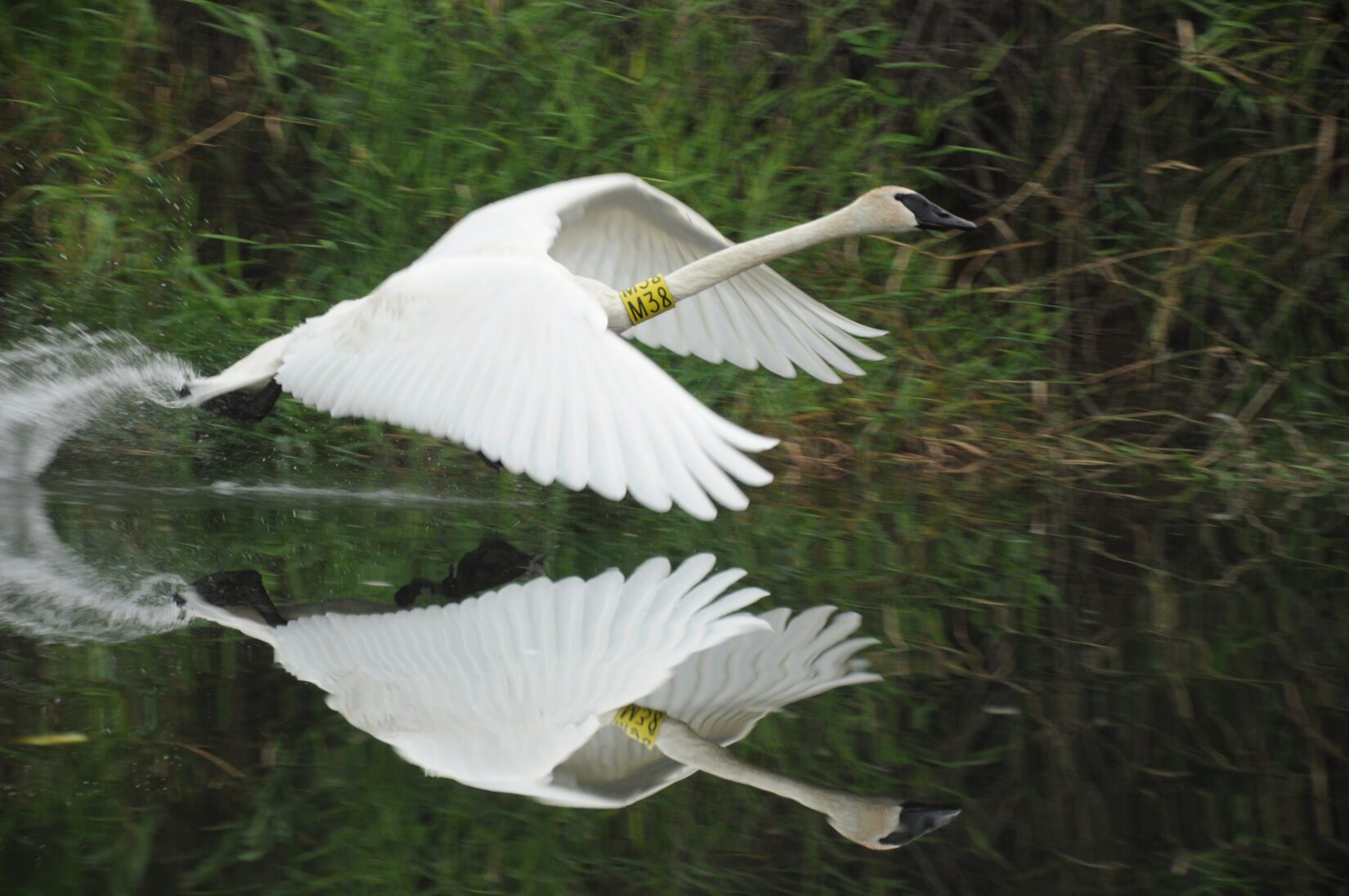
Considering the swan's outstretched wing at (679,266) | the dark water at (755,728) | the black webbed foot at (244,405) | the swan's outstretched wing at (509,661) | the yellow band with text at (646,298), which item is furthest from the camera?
the swan's outstretched wing at (679,266)

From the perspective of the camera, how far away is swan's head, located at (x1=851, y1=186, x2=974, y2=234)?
5008 mm

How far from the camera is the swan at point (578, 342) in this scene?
3.51 m

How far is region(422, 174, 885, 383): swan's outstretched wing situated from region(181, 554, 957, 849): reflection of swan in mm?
1703

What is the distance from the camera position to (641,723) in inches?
111

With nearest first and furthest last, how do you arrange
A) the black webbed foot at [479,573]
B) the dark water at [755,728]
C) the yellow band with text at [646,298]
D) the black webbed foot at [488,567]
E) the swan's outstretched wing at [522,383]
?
1. the dark water at [755,728]
2. the swan's outstretched wing at [522,383]
3. the black webbed foot at [479,573]
4. the black webbed foot at [488,567]
5. the yellow band with text at [646,298]

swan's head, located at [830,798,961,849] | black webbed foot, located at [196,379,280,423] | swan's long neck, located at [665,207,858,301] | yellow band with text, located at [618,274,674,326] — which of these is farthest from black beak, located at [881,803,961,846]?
black webbed foot, located at [196,379,280,423]

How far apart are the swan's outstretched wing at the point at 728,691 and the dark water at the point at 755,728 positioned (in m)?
0.05

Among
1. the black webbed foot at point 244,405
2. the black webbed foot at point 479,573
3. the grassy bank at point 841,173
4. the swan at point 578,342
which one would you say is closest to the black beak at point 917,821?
the swan at point 578,342

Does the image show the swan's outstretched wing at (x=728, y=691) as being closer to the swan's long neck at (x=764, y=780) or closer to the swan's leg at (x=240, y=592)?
Result: the swan's long neck at (x=764, y=780)

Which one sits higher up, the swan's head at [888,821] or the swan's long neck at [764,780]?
the swan's long neck at [764,780]

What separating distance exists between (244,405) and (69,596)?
1.73 metres

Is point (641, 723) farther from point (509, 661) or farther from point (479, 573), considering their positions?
point (479, 573)

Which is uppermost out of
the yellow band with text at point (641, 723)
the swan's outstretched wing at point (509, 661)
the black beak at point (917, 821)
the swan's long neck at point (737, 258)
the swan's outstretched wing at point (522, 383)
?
the swan's long neck at point (737, 258)

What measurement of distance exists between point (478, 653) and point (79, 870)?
3.94ft
